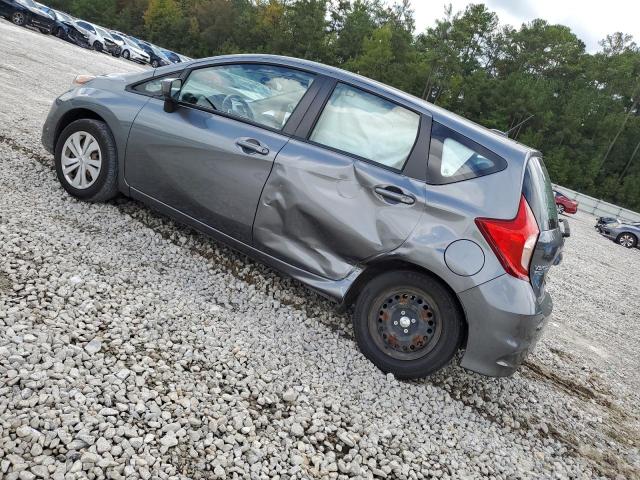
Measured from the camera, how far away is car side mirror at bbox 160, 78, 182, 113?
394 centimetres

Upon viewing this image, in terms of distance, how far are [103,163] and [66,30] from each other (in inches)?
1122

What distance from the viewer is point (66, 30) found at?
27.7 meters

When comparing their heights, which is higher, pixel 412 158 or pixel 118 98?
pixel 412 158

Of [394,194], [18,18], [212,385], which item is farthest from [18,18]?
[212,385]

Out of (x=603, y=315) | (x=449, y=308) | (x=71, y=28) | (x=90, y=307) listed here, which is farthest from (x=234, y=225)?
(x=71, y=28)

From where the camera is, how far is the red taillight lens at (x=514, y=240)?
118 inches

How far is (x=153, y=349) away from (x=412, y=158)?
6.65 feet

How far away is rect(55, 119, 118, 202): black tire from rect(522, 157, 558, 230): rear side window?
3.29m

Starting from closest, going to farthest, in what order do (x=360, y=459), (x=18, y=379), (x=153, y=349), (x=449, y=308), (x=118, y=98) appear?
(x=18, y=379) → (x=360, y=459) → (x=153, y=349) → (x=449, y=308) → (x=118, y=98)

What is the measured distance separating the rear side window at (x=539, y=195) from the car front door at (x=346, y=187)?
66 centimetres

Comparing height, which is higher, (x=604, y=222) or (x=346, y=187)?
(x=604, y=222)

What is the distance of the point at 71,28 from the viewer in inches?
1112

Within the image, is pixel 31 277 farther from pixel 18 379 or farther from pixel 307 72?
pixel 307 72

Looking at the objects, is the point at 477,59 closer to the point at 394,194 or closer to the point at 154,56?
the point at 154,56
